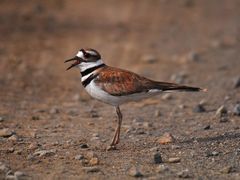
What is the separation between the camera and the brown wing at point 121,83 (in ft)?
26.4

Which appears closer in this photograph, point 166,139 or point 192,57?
point 166,139

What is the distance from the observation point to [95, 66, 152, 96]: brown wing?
8.05 metres

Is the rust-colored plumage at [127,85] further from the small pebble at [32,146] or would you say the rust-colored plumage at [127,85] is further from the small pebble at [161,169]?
the small pebble at [161,169]

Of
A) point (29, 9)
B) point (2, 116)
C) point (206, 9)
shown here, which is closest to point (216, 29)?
point (206, 9)

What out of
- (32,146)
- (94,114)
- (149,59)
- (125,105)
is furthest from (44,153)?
(149,59)

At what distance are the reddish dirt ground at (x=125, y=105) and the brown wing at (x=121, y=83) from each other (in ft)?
2.10

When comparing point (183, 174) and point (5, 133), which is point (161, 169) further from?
point (5, 133)

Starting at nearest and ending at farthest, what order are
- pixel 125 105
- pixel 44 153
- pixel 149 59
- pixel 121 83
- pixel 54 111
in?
pixel 44 153
pixel 121 83
pixel 54 111
pixel 125 105
pixel 149 59

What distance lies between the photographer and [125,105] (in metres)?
10.8

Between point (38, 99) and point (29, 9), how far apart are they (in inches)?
284

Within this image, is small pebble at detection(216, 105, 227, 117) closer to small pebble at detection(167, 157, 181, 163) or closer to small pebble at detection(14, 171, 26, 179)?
small pebble at detection(167, 157, 181, 163)

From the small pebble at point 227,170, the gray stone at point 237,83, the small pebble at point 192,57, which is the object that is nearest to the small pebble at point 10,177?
the small pebble at point 227,170

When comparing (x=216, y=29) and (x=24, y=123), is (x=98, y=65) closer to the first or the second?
(x=24, y=123)

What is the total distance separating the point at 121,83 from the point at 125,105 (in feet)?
8.80
